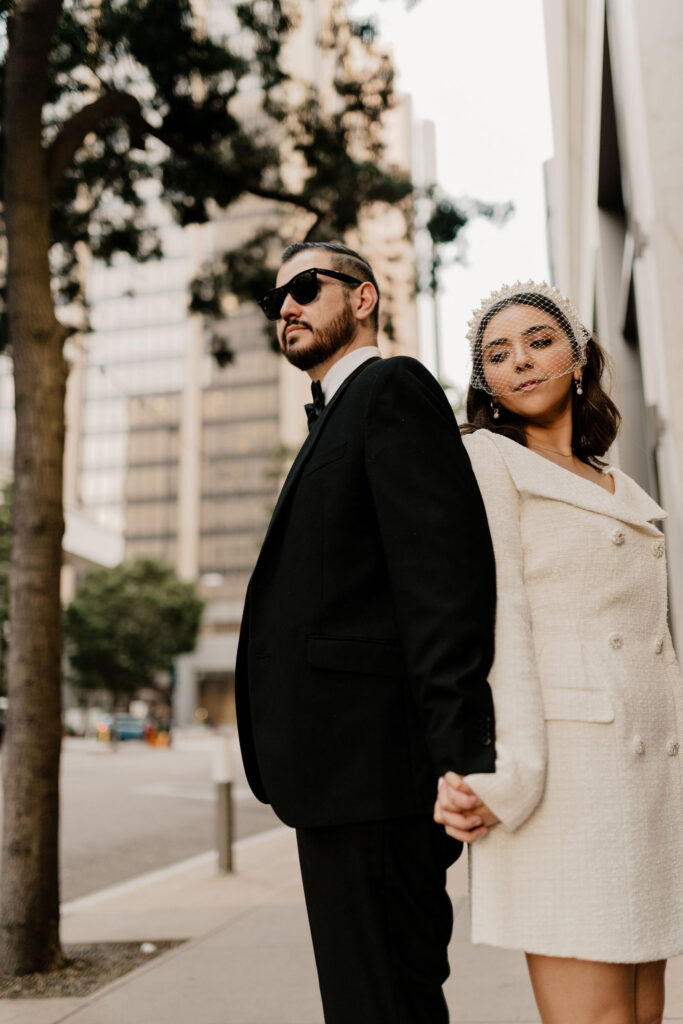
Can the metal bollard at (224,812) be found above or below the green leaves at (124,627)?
below

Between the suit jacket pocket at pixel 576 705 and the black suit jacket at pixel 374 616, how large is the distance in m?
0.16

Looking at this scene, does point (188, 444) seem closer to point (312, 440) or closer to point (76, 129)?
point (76, 129)

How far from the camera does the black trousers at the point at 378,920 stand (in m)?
1.73

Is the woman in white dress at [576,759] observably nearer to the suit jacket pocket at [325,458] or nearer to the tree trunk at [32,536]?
the suit jacket pocket at [325,458]

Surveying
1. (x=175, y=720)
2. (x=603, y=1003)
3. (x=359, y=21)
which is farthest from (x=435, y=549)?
(x=175, y=720)

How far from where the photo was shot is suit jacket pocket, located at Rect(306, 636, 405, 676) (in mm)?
1809

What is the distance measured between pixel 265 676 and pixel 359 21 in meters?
7.72

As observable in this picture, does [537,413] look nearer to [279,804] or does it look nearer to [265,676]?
[265,676]

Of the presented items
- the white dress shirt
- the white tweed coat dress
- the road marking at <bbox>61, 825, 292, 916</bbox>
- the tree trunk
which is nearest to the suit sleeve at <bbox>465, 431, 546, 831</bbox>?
the white tweed coat dress

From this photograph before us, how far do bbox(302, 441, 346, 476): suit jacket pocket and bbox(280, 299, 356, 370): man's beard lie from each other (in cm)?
32

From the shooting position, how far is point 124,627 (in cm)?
5353

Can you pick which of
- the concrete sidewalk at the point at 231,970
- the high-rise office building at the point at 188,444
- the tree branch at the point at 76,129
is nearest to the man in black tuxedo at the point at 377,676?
the concrete sidewalk at the point at 231,970

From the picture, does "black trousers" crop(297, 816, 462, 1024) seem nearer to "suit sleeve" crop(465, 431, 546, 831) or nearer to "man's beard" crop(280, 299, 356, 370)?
"suit sleeve" crop(465, 431, 546, 831)

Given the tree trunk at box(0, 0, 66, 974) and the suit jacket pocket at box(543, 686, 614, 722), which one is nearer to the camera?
the suit jacket pocket at box(543, 686, 614, 722)
